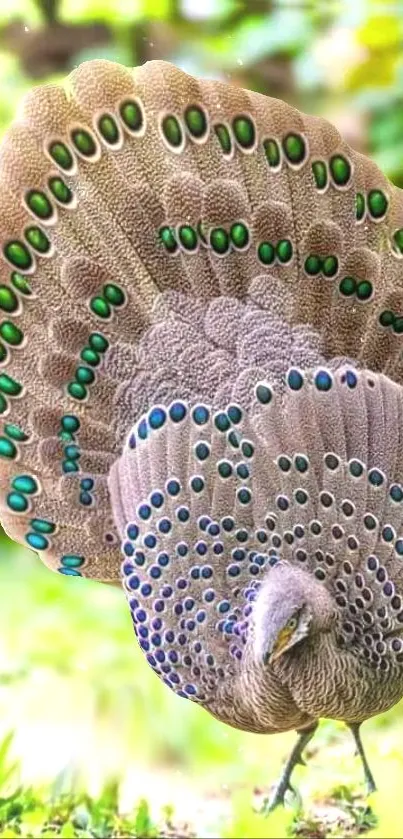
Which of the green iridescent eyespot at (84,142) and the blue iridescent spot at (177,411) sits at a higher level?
the green iridescent eyespot at (84,142)

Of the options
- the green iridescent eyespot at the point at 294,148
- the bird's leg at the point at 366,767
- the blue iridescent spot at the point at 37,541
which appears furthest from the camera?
the bird's leg at the point at 366,767

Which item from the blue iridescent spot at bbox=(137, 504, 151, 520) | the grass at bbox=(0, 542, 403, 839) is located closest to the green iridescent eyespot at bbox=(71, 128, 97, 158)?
the blue iridescent spot at bbox=(137, 504, 151, 520)

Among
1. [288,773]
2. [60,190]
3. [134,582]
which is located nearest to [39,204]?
[60,190]

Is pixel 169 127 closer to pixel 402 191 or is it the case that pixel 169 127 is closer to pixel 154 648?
pixel 402 191

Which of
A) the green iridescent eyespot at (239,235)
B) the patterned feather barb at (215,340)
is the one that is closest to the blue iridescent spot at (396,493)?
the patterned feather barb at (215,340)

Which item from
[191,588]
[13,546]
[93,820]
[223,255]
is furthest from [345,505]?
[13,546]

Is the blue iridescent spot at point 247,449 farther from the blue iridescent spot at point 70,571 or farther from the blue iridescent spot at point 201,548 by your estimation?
the blue iridescent spot at point 70,571

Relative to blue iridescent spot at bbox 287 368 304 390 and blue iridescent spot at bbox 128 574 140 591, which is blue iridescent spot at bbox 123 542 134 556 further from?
blue iridescent spot at bbox 287 368 304 390
